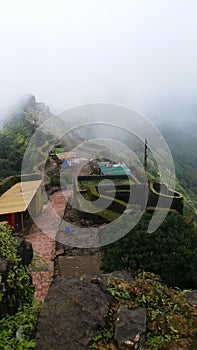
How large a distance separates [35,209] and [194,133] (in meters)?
107

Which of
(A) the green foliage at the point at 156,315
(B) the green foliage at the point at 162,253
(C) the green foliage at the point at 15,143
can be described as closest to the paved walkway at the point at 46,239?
(B) the green foliage at the point at 162,253

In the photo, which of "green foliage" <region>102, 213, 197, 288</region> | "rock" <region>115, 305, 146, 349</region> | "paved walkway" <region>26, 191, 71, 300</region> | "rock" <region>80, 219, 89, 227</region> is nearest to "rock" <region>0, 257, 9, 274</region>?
"rock" <region>115, 305, 146, 349</region>

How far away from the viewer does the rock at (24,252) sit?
5648mm

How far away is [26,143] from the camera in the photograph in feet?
99.7

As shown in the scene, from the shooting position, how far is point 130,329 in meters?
4.09

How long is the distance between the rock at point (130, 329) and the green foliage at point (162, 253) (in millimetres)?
4885

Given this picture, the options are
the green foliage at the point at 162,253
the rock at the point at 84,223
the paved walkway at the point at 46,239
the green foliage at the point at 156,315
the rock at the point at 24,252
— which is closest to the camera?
the green foliage at the point at 156,315

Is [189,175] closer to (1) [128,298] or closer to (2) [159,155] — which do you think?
(2) [159,155]

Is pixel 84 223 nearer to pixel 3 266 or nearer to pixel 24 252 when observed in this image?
pixel 24 252

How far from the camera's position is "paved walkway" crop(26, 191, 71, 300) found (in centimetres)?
974

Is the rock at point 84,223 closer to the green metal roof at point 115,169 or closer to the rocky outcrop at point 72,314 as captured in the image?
the green metal roof at point 115,169

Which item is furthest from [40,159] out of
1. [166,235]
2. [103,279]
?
[103,279]

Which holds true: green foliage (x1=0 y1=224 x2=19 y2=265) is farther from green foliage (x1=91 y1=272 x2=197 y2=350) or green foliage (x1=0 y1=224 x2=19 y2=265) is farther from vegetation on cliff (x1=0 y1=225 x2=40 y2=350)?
green foliage (x1=91 y1=272 x2=197 y2=350)

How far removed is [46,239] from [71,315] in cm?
923
